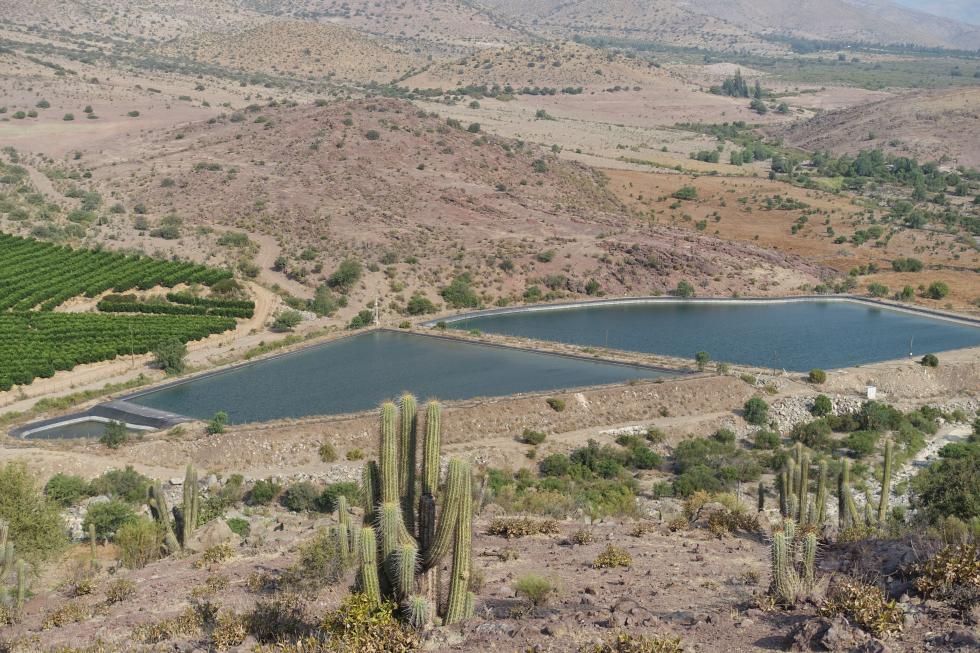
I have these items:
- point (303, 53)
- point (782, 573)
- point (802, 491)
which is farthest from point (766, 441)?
point (303, 53)

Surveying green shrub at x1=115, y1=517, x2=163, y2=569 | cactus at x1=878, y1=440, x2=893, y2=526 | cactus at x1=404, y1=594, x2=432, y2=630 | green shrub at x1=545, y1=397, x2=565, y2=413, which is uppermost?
cactus at x1=404, y1=594, x2=432, y2=630

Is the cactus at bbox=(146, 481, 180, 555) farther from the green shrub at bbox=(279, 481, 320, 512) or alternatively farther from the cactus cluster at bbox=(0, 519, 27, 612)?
the green shrub at bbox=(279, 481, 320, 512)

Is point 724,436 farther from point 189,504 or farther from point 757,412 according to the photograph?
point 189,504

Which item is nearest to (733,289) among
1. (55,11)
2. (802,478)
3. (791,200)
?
(791,200)

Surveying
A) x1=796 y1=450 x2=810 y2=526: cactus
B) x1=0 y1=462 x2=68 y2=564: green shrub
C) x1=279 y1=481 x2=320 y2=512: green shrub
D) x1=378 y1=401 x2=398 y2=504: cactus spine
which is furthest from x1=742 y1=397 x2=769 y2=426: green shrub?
x1=378 y1=401 x2=398 y2=504: cactus spine

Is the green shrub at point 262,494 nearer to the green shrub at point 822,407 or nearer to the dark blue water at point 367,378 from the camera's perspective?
the dark blue water at point 367,378

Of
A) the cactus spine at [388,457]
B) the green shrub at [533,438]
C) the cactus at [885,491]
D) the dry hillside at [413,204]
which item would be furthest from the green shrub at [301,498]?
the dry hillside at [413,204]

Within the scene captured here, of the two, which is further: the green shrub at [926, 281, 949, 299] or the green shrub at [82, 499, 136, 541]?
the green shrub at [926, 281, 949, 299]

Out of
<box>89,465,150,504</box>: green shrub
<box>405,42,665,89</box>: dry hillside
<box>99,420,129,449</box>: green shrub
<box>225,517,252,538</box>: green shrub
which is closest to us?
<box>225,517,252,538</box>: green shrub
